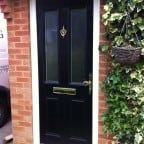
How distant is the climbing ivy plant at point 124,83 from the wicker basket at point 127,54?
14cm

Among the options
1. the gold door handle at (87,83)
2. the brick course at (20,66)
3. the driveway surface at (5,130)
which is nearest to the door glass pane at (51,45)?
the brick course at (20,66)

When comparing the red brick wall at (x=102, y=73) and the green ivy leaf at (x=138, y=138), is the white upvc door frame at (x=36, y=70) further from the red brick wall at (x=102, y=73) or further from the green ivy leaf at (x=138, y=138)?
the green ivy leaf at (x=138, y=138)

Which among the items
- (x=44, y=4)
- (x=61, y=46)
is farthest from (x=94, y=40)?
(x=44, y=4)

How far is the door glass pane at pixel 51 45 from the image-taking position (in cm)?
380

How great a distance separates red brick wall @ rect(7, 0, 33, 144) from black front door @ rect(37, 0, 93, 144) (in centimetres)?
19

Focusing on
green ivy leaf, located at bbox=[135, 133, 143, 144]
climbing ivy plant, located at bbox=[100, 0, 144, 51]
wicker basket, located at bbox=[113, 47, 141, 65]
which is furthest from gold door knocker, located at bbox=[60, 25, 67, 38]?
green ivy leaf, located at bbox=[135, 133, 143, 144]

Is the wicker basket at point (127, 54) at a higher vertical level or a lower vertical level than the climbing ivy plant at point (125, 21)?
lower

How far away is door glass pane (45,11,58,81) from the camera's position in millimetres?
3799

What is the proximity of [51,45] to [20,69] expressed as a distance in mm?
602

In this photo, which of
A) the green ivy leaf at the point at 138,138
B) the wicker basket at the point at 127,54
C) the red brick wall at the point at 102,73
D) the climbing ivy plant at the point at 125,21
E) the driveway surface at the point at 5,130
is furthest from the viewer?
the driveway surface at the point at 5,130

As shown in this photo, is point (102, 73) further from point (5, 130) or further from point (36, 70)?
point (5, 130)

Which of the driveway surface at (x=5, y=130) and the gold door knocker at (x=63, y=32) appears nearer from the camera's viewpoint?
the gold door knocker at (x=63, y=32)

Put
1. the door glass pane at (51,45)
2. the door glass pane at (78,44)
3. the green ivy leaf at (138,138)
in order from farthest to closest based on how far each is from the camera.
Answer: the door glass pane at (51,45), the door glass pane at (78,44), the green ivy leaf at (138,138)

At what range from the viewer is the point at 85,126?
12.6 ft
